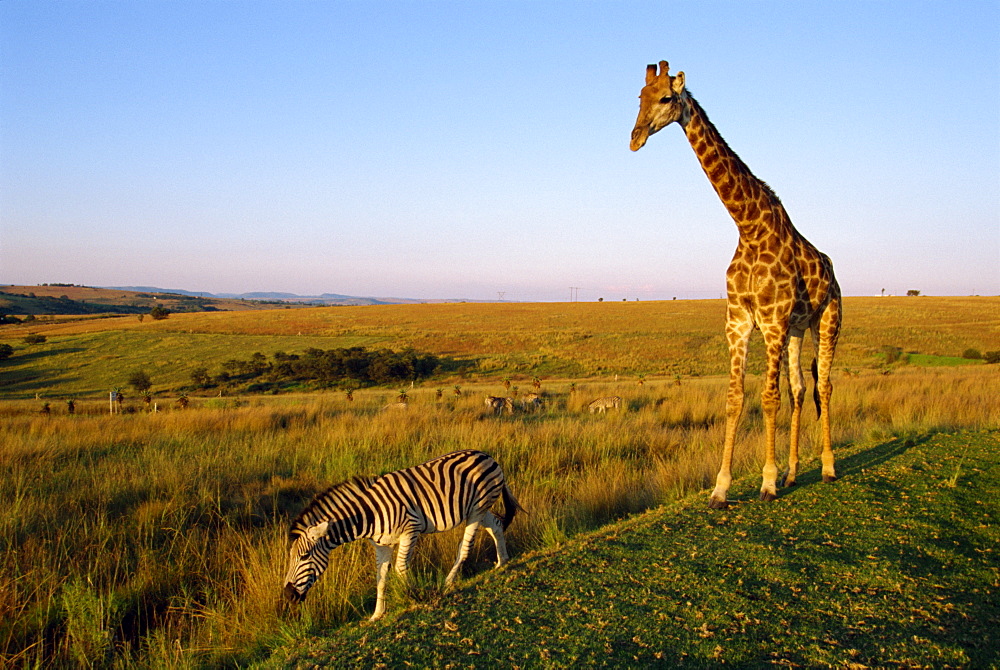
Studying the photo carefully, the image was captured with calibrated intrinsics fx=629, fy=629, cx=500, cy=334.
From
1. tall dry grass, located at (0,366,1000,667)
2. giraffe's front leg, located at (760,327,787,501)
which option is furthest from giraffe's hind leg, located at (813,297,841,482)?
giraffe's front leg, located at (760,327,787,501)

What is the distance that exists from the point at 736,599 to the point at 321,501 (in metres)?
3.25

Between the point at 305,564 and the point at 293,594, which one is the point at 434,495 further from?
the point at 293,594

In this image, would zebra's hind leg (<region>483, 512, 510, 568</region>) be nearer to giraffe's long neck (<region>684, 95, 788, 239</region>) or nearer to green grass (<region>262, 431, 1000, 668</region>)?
green grass (<region>262, 431, 1000, 668</region>)

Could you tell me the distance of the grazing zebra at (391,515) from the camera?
499cm

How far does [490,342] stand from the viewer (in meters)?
57.6

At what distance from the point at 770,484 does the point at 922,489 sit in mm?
1415

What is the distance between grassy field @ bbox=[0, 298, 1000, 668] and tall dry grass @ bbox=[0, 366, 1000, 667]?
39 millimetres

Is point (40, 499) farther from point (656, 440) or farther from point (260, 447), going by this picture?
point (656, 440)

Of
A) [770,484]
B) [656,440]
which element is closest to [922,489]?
[770,484]

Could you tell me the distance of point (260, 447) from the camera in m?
11.7

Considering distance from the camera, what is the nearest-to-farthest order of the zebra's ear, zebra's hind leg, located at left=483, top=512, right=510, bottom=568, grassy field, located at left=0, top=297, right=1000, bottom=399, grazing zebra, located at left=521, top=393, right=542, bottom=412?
the zebra's ear
zebra's hind leg, located at left=483, top=512, right=510, bottom=568
grazing zebra, located at left=521, top=393, right=542, bottom=412
grassy field, located at left=0, top=297, right=1000, bottom=399

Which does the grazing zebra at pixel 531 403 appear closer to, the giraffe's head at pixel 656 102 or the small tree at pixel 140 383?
the giraffe's head at pixel 656 102

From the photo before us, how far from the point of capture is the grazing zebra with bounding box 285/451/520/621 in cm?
499

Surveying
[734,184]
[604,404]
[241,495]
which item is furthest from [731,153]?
[604,404]
